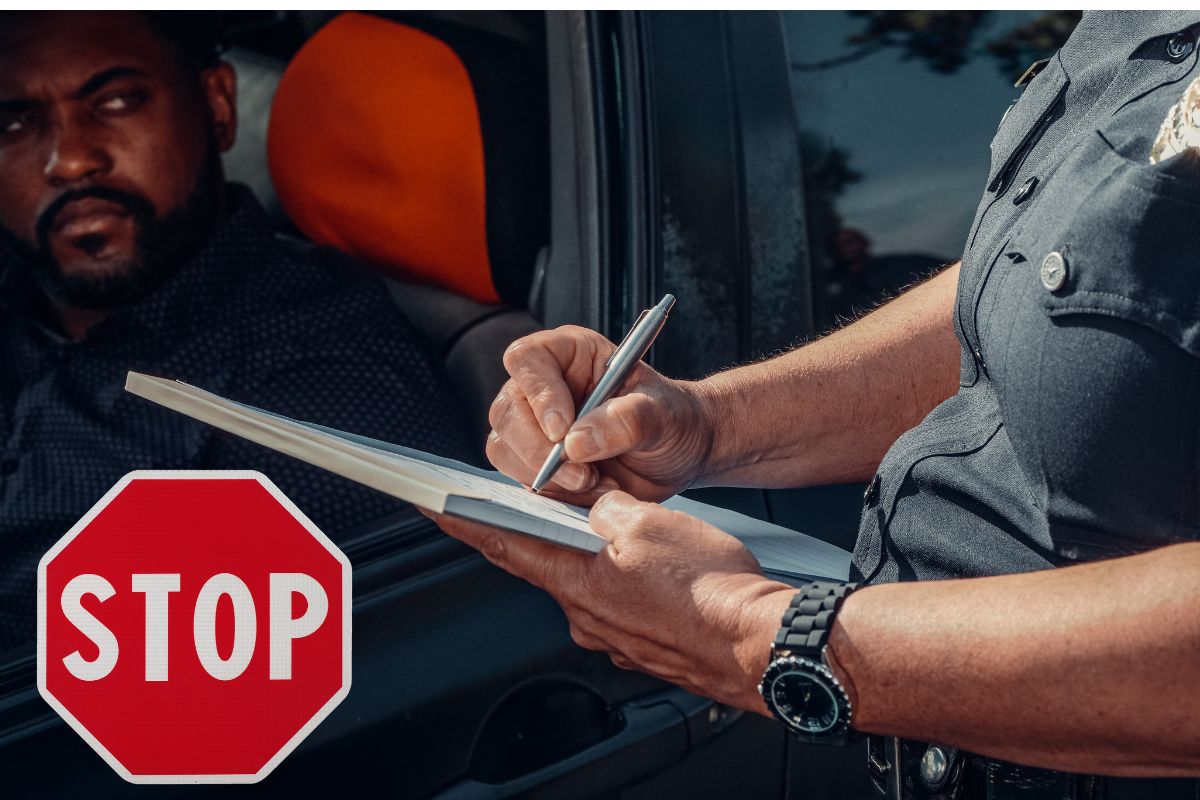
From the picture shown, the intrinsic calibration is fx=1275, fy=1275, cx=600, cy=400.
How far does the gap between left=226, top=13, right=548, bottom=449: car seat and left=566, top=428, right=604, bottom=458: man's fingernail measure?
1.84 feet

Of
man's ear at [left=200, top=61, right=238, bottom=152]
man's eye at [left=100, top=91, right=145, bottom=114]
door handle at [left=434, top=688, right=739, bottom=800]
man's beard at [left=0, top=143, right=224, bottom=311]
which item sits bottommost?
door handle at [left=434, top=688, right=739, bottom=800]

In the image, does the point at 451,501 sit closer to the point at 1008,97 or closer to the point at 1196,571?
the point at 1196,571

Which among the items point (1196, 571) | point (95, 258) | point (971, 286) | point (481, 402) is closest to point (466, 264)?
point (481, 402)

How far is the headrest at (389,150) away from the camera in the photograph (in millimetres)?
1572

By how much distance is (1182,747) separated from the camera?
28.3 inches

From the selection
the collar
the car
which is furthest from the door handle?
the collar

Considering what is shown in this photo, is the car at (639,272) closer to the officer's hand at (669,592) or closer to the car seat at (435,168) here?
the car seat at (435,168)

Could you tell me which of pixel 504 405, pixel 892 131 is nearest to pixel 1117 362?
pixel 504 405

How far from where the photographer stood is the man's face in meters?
1.68

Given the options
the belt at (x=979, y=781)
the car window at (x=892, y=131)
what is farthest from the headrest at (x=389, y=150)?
the belt at (x=979, y=781)

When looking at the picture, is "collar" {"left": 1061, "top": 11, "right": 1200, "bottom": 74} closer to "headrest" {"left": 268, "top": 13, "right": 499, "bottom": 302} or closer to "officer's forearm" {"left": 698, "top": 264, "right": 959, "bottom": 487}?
"officer's forearm" {"left": 698, "top": 264, "right": 959, "bottom": 487}

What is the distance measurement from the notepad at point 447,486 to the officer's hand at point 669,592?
0.08 feet

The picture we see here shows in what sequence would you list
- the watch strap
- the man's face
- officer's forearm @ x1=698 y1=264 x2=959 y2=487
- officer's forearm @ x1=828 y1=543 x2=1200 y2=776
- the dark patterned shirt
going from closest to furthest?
officer's forearm @ x1=828 y1=543 x2=1200 y2=776, the watch strap, officer's forearm @ x1=698 y1=264 x2=959 y2=487, the dark patterned shirt, the man's face

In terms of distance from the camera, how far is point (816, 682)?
2.64 feet
